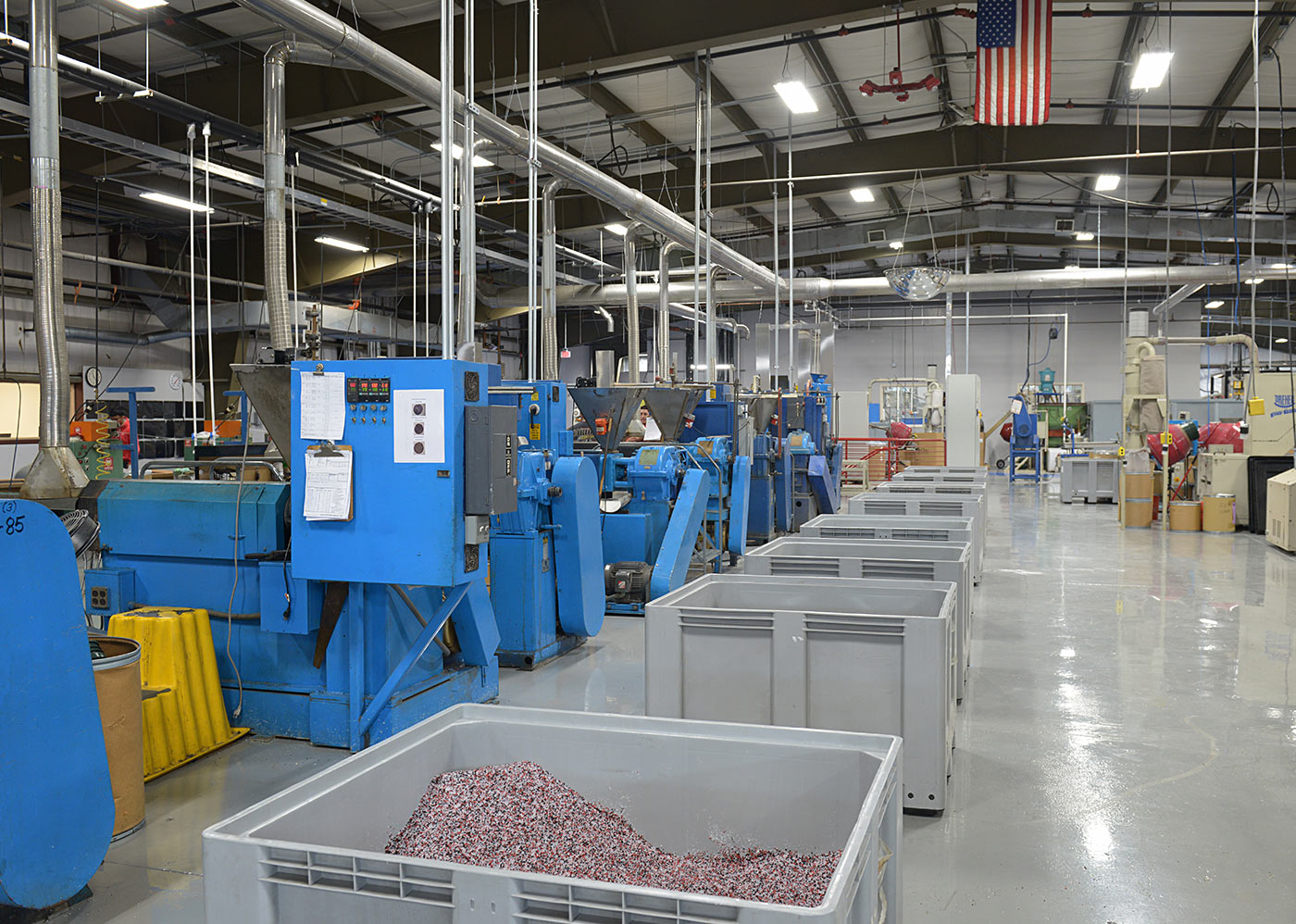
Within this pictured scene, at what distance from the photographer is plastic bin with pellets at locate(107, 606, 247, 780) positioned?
4.18 m

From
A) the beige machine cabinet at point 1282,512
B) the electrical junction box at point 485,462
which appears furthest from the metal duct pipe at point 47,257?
the beige machine cabinet at point 1282,512

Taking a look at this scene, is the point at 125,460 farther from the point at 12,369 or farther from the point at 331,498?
the point at 331,498

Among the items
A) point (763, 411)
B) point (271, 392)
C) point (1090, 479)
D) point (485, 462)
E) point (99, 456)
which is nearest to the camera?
point (485, 462)

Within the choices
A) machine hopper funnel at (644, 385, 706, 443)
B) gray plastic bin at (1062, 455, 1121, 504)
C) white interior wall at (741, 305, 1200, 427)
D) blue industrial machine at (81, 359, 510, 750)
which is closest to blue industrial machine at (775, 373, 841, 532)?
machine hopper funnel at (644, 385, 706, 443)

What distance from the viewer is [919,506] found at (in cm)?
797

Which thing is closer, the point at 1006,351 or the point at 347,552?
the point at 347,552

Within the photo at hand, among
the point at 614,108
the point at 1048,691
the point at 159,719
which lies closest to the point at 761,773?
the point at 159,719

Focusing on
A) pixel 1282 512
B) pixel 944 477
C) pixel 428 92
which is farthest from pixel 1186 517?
pixel 428 92

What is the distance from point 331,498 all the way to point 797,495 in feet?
29.6

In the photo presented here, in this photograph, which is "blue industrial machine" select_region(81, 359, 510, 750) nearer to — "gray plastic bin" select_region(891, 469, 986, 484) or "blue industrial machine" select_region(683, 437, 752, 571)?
"blue industrial machine" select_region(683, 437, 752, 571)

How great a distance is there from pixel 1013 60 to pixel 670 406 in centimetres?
428

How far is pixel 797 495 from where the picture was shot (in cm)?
1248

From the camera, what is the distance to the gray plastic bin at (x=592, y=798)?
144 centimetres

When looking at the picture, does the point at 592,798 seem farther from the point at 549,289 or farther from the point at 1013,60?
the point at 1013,60
